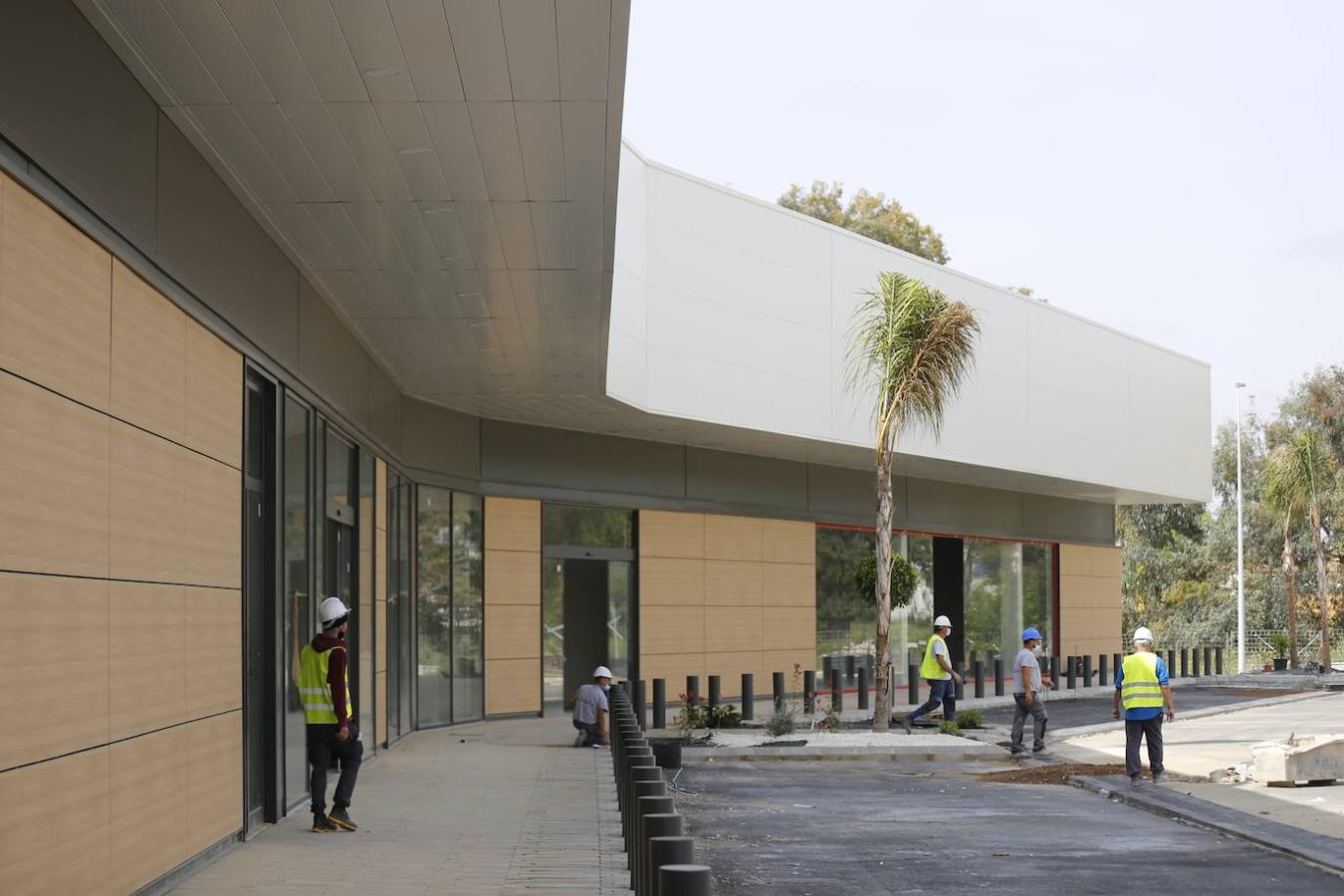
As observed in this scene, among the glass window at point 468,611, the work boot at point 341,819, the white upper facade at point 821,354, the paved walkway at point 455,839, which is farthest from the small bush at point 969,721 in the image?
the work boot at point 341,819

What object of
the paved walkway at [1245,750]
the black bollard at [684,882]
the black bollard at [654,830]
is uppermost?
the black bollard at [684,882]

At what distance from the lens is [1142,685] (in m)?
16.7

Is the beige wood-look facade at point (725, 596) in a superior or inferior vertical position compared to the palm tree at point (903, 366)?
inferior

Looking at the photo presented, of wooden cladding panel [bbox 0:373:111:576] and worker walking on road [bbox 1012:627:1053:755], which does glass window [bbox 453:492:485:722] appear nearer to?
worker walking on road [bbox 1012:627:1053:755]

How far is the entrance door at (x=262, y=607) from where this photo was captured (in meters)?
12.1

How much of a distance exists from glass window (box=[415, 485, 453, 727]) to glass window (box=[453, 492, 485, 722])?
0.24m

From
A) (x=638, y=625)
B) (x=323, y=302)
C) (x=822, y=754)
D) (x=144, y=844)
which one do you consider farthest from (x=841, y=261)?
(x=144, y=844)

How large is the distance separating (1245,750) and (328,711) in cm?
1412

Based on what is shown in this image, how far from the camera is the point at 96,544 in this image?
793 centimetres

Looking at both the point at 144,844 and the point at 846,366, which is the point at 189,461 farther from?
the point at 846,366

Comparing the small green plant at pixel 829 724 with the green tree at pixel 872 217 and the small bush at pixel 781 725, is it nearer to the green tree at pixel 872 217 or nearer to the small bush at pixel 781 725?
the small bush at pixel 781 725

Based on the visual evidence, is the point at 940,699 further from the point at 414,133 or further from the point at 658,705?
the point at 414,133

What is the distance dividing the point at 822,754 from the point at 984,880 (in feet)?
31.2

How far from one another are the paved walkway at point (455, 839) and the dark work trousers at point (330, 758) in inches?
12.2
